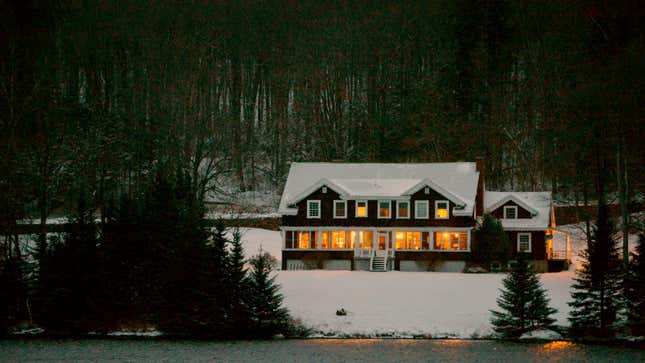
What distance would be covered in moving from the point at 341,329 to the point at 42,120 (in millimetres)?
16877

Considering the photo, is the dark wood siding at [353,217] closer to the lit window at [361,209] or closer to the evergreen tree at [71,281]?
the lit window at [361,209]

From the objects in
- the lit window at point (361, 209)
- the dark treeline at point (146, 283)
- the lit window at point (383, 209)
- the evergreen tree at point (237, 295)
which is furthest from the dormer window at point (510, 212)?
the evergreen tree at point (237, 295)

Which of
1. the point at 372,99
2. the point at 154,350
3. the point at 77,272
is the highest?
the point at 372,99

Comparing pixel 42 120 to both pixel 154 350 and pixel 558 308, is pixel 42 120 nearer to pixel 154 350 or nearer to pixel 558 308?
pixel 154 350

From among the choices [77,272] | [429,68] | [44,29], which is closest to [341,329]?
[77,272]

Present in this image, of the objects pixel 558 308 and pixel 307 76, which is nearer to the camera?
pixel 558 308

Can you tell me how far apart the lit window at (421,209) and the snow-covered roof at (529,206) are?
4.34 meters

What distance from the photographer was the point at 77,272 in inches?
1467

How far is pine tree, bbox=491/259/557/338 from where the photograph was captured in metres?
33.9

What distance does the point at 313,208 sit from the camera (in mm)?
52000

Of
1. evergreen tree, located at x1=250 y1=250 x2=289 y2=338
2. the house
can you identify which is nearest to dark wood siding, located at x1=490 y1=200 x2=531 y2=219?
the house

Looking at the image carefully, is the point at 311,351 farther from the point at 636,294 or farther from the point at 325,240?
the point at 325,240

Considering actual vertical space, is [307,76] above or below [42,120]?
above

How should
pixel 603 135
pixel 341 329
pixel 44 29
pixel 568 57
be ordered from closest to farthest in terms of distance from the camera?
pixel 341 329 < pixel 603 135 < pixel 44 29 < pixel 568 57
